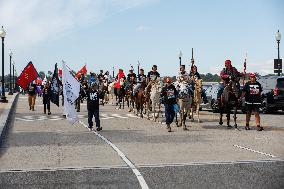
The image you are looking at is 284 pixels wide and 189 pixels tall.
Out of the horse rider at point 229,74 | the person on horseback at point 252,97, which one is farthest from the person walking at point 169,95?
the person on horseback at point 252,97

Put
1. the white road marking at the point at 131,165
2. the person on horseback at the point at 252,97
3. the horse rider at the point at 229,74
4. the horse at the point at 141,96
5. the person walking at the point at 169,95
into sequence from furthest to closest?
the horse at the point at 141,96
the horse rider at the point at 229,74
the person on horseback at the point at 252,97
the person walking at the point at 169,95
the white road marking at the point at 131,165

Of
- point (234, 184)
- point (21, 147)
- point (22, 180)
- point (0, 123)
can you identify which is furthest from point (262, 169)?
point (0, 123)

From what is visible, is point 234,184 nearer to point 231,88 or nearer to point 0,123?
point 231,88

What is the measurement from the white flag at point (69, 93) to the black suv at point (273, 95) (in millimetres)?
12784

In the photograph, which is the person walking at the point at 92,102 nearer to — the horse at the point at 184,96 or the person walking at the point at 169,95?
the person walking at the point at 169,95

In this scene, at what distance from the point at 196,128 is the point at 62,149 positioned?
287 inches

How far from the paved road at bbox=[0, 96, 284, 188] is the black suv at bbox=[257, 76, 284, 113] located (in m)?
8.39

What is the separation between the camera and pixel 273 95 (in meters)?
27.9

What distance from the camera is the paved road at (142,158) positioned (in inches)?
367

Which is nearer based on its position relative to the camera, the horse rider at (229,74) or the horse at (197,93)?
the horse rider at (229,74)

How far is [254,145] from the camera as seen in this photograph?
14.4m

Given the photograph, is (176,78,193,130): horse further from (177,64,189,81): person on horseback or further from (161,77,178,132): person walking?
(161,77,178,132): person walking

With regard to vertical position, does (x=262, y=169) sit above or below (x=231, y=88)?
below

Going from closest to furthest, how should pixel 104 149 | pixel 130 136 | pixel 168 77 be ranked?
pixel 104 149
pixel 130 136
pixel 168 77
